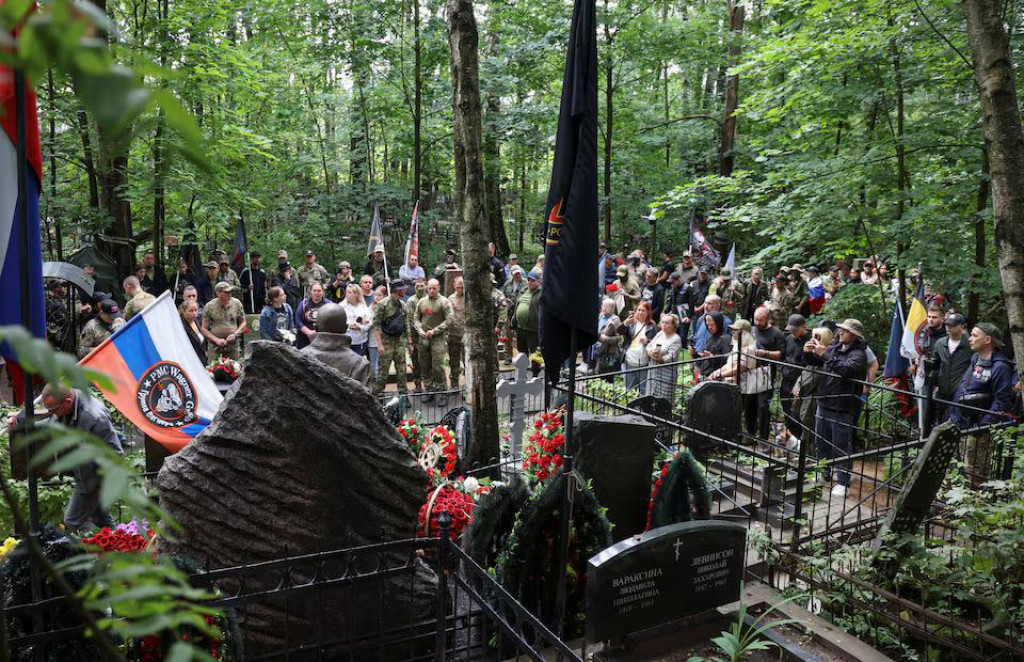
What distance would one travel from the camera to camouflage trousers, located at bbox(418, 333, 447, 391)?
12281 millimetres

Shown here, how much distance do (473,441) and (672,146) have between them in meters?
21.5

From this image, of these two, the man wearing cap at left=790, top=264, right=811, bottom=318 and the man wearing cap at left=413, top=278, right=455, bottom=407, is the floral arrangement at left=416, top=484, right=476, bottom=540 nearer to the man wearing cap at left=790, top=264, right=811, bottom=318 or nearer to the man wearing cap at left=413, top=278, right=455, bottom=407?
the man wearing cap at left=413, top=278, right=455, bottom=407

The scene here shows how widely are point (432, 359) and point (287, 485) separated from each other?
7836 mm

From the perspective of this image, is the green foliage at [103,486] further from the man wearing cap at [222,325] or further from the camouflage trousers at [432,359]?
the camouflage trousers at [432,359]

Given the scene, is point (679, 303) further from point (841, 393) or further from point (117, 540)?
point (117, 540)

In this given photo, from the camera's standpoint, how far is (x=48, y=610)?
3145mm

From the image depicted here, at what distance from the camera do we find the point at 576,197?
4367 millimetres

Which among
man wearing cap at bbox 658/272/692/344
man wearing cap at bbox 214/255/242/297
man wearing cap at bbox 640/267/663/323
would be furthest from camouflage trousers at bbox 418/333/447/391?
man wearing cap at bbox 214/255/242/297

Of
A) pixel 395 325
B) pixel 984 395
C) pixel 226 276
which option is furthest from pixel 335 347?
pixel 226 276

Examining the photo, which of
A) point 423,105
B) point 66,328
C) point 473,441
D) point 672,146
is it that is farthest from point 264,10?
point 473,441

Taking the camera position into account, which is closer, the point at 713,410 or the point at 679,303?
the point at 713,410

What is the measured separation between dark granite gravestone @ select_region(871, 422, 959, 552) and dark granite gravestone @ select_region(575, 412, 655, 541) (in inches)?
76.1

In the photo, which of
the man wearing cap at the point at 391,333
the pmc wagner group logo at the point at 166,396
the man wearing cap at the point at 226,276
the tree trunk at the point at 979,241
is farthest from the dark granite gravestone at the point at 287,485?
the man wearing cap at the point at 226,276

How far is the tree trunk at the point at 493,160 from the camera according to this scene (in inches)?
793
